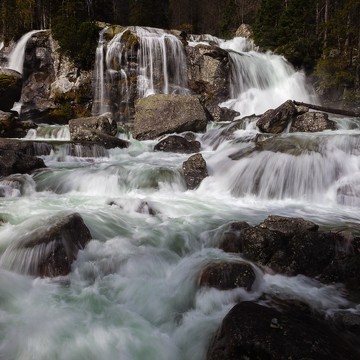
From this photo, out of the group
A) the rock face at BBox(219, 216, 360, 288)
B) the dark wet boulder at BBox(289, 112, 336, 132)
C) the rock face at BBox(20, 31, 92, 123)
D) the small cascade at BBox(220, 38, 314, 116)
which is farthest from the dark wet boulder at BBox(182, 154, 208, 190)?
the rock face at BBox(20, 31, 92, 123)

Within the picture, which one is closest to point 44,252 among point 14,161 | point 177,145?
point 14,161

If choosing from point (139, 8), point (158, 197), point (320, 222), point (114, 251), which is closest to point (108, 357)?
point (114, 251)

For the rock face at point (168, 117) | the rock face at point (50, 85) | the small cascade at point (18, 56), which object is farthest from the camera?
the small cascade at point (18, 56)

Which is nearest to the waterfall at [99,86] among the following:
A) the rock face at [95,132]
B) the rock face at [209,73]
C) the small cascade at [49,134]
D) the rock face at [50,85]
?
the rock face at [50,85]

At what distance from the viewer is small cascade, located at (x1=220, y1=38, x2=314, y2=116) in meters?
20.2

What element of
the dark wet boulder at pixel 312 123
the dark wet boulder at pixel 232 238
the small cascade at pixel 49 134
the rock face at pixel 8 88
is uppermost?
the rock face at pixel 8 88

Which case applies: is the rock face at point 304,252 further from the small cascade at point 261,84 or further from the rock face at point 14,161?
the small cascade at point 261,84

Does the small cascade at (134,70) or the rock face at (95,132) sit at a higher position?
the small cascade at (134,70)

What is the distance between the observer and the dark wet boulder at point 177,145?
13.5 metres

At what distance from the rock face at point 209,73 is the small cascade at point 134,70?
1.78 ft

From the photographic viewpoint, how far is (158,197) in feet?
30.6

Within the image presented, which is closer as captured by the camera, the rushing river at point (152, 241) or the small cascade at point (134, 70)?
the rushing river at point (152, 241)

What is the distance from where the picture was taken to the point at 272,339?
3.27 metres

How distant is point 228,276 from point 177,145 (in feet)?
30.4
